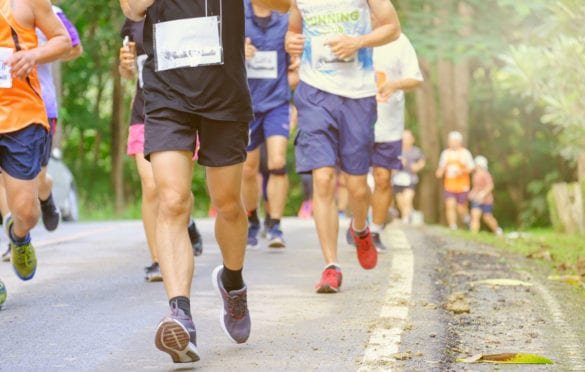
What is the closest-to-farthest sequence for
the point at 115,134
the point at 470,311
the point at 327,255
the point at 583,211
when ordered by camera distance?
the point at 470,311 < the point at 327,255 < the point at 583,211 < the point at 115,134

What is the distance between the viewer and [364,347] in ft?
19.1

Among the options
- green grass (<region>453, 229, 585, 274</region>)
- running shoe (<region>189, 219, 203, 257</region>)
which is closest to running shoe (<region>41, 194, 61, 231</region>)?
running shoe (<region>189, 219, 203, 257</region>)

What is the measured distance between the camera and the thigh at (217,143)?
570cm

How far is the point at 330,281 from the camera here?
8.05 m

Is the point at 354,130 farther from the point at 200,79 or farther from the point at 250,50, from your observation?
the point at 200,79

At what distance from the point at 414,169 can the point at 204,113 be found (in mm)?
17719

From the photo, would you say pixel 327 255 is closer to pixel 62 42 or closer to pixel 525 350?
pixel 62 42

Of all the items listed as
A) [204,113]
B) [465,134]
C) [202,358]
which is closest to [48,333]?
[202,358]

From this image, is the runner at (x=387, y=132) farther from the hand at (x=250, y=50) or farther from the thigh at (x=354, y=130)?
the thigh at (x=354, y=130)

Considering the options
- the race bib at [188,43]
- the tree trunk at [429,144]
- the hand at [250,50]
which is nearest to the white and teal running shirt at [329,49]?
the hand at [250,50]

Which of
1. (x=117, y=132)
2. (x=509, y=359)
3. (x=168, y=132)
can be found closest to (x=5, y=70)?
(x=168, y=132)

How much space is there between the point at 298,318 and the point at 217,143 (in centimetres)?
153

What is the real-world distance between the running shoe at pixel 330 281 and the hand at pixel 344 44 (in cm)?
133

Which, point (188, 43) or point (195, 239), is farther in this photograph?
point (195, 239)
